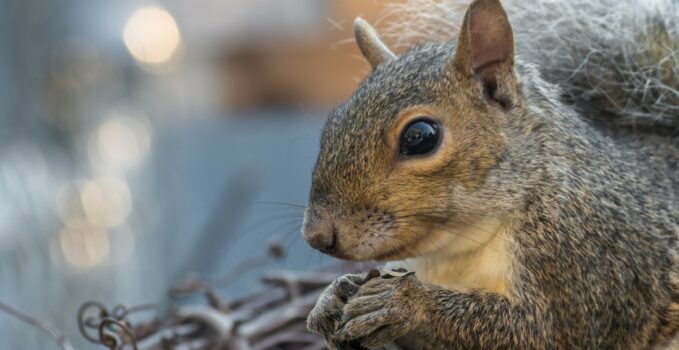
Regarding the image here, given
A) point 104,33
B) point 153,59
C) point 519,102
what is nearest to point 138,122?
point 153,59

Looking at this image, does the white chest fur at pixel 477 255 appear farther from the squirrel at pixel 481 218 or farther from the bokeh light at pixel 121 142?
the bokeh light at pixel 121 142

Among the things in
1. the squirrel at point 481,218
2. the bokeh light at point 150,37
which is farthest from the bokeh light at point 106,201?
the squirrel at point 481,218

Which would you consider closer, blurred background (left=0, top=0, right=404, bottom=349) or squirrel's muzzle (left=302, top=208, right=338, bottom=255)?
squirrel's muzzle (left=302, top=208, right=338, bottom=255)

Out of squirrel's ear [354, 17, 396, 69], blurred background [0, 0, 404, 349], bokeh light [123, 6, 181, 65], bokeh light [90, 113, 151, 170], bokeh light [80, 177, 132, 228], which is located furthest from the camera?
bokeh light [123, 6, 181, 65]

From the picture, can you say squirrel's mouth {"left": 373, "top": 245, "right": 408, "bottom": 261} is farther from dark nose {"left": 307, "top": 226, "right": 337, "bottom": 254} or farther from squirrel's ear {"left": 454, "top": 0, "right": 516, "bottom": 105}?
squirrel's ear {"left": 454, "top": 0, "right": 516, "bottom": 105}

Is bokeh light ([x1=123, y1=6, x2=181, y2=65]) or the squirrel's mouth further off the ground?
the squirrel's mouth

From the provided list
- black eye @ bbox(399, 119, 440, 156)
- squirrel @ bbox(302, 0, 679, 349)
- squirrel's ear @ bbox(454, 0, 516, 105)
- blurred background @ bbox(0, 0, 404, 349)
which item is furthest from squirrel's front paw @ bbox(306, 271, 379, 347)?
blurred background @ bbox(0, 0, 404, 349)
